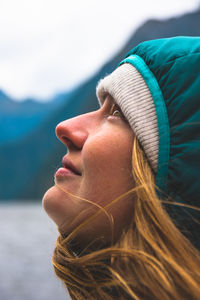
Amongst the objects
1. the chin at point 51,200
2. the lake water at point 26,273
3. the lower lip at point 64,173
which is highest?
the lower lip at point 64,173

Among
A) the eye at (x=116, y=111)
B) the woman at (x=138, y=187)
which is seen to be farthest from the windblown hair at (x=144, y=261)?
Result: the eye at (x=116, y=111)

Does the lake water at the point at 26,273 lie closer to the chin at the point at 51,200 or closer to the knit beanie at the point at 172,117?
the chin at the point at 51,200

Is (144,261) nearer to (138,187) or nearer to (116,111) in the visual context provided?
(138,187)

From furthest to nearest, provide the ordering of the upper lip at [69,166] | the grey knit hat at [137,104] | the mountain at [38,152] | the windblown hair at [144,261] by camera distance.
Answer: the mountain at [38,152] < the upper lip at [69,166] < the grey knit hat at [137,104] < the windblown hair at [144,261]

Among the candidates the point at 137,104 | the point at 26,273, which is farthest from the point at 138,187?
the point at 26,273

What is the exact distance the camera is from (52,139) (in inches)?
1421

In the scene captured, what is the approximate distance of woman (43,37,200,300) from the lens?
0.78 metres

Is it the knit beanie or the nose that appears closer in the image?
the knit beanie

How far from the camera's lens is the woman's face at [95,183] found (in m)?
0.90

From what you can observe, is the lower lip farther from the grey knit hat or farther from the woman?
the grey knit hat

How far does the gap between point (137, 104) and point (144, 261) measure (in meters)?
0.41

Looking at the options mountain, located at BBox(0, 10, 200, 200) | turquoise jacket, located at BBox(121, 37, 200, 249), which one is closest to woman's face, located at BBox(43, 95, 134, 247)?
turquoise jacket, located at BBox(121, 37, 200, 249)

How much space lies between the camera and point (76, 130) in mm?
997

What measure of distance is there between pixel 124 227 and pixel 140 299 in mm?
193
